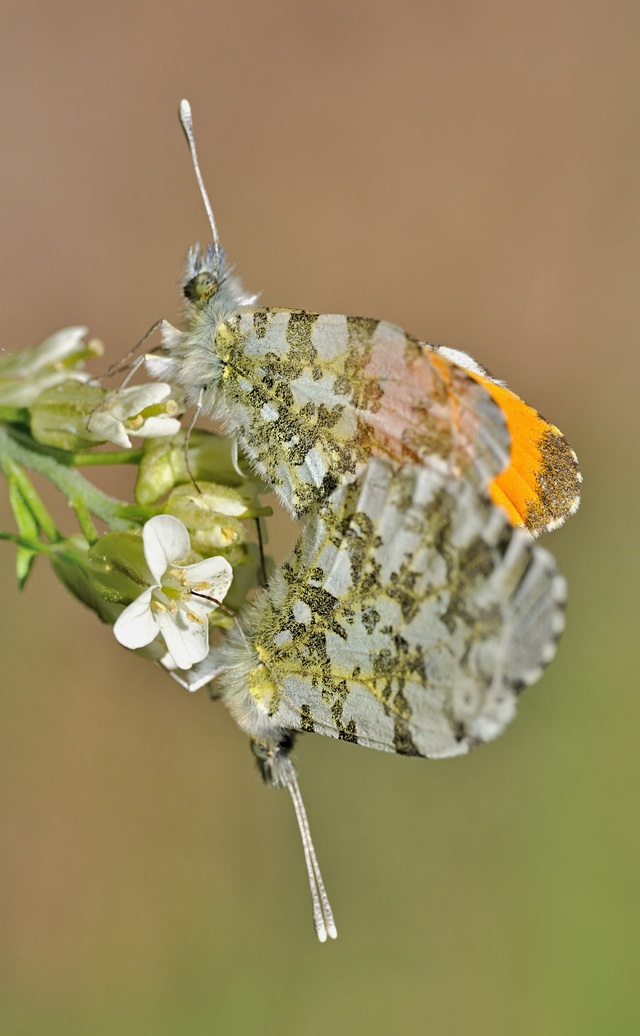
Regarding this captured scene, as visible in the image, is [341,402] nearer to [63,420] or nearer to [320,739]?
[63,420]

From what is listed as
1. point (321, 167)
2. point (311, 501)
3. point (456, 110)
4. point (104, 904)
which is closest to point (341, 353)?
point (311, 501)

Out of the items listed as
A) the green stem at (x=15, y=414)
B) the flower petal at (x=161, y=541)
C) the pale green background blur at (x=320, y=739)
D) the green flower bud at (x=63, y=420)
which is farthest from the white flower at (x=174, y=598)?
the pale green background blur at (x=320, y=739)

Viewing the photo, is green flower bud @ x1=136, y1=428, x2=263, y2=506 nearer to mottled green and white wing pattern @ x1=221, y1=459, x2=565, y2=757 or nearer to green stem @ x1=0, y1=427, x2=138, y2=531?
green stem @ x1=0, y1=427, x2=138, y2=531

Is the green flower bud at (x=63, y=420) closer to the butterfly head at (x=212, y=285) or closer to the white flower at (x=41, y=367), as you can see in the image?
the white flower at (x=41, y=367)

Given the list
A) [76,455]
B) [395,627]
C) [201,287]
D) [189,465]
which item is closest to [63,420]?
[76,455]

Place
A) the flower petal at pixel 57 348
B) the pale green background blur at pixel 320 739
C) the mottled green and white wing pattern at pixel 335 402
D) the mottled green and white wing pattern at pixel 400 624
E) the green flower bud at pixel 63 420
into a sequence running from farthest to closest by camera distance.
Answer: the pale green background blur at pixel 320 739
the flower petal at pixel 57 348
the green flower bud at pixel 63 420
the mottled green and white wing pattern at pixel 335 402
the mottled green and white wing pattern at pixel 400 624
